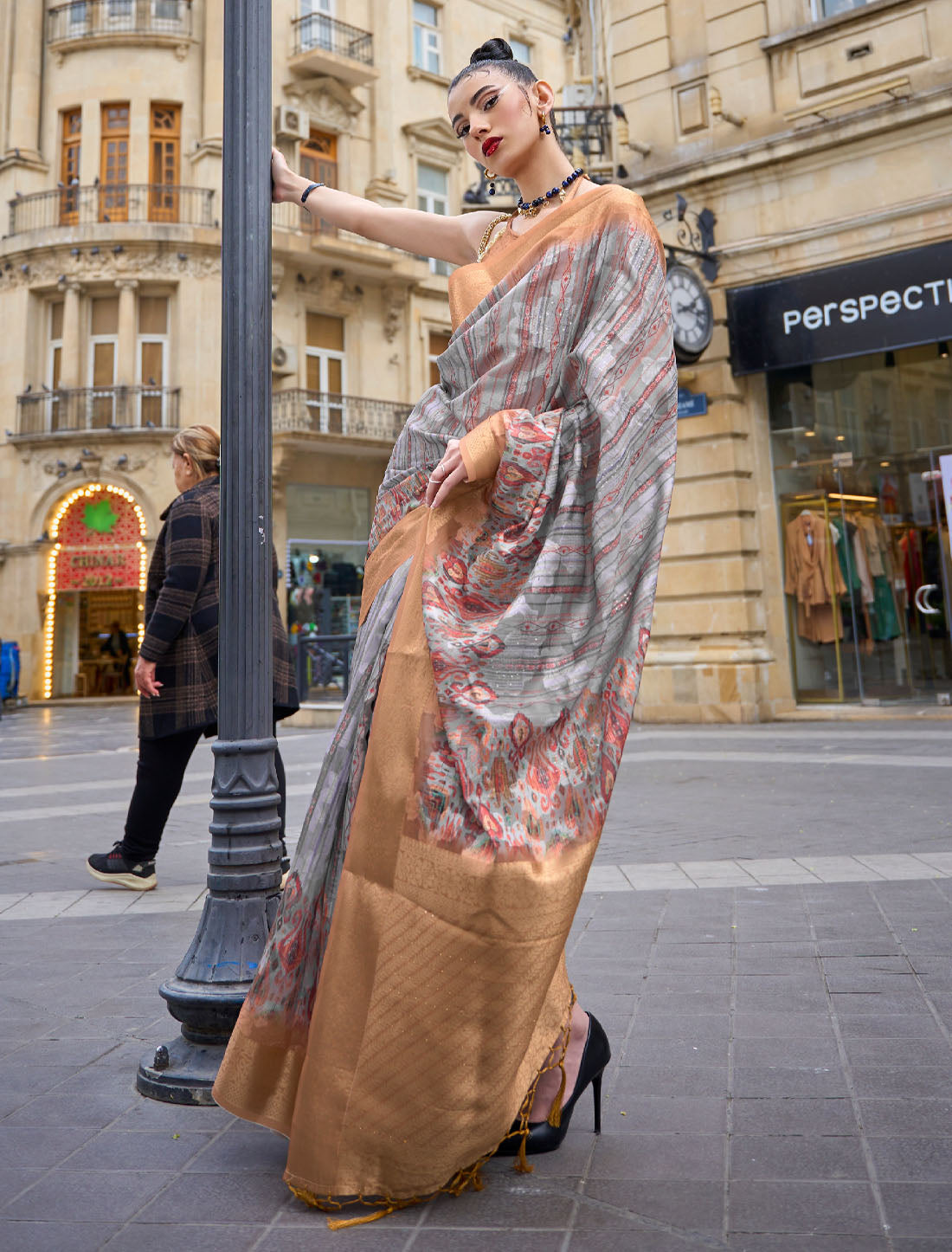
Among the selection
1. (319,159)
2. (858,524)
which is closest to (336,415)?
(319,159)

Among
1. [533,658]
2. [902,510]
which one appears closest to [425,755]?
[533,658]

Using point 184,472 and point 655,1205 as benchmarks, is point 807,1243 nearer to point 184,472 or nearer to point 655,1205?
point 655,1205

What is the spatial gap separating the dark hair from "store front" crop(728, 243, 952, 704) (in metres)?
10.7

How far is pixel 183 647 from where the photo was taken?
15.8 ft

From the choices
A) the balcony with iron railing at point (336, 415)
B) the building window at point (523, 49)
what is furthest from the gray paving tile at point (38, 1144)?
the building window at point (523, 49)

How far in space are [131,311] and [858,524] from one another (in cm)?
1875

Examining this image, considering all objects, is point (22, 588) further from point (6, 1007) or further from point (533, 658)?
point (533, 658)

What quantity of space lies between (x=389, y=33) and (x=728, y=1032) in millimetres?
30629

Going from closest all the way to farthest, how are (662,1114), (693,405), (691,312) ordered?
(662,1114), (691,312), (693,405)

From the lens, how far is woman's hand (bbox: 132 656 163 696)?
463cm

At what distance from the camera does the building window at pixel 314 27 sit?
2712 cm

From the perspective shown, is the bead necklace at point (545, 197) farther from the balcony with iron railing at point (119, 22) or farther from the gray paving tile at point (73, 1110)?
the balcony with iron railing at point (119, 22)

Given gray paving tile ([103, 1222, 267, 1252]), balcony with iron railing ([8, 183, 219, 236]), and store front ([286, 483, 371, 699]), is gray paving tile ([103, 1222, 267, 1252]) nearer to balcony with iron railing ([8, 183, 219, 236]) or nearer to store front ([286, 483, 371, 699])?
store front ([286, 483, 371, 699])

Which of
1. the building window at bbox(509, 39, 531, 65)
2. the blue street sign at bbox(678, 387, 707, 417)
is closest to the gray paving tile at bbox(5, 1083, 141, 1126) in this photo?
the blue street sign at bbox(678, 387, 707, 417)
